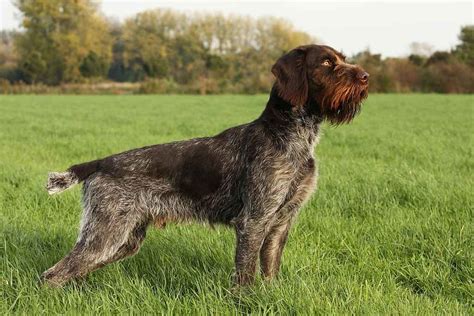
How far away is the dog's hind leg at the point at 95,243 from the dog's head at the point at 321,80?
1621 mm

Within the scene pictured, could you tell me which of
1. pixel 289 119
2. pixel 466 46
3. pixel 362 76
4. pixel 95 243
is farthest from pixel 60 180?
pixel 466 46

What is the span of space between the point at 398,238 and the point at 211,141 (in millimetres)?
2388

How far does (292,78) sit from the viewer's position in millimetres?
4109

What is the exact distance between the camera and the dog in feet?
13.2

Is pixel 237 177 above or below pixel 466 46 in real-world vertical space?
below

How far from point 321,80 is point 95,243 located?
2238 millimetres

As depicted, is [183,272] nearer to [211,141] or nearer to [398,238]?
[211,141]

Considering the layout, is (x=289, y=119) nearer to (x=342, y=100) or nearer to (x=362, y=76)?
(x=342, y=100)

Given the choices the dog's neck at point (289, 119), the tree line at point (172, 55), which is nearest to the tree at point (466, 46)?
the tree line at point (172, 55)

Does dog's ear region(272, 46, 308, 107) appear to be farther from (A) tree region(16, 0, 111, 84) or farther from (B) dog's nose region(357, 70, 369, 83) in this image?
(A) tree region(16, 0, 111, 84)

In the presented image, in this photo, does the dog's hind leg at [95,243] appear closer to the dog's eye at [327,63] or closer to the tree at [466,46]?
the dog's eye at [327,63]

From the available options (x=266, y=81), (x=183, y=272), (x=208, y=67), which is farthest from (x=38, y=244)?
(x=208, y=67)

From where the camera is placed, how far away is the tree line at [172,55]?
54.4 m

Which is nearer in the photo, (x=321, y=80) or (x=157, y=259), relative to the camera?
(x=321, y=80)
